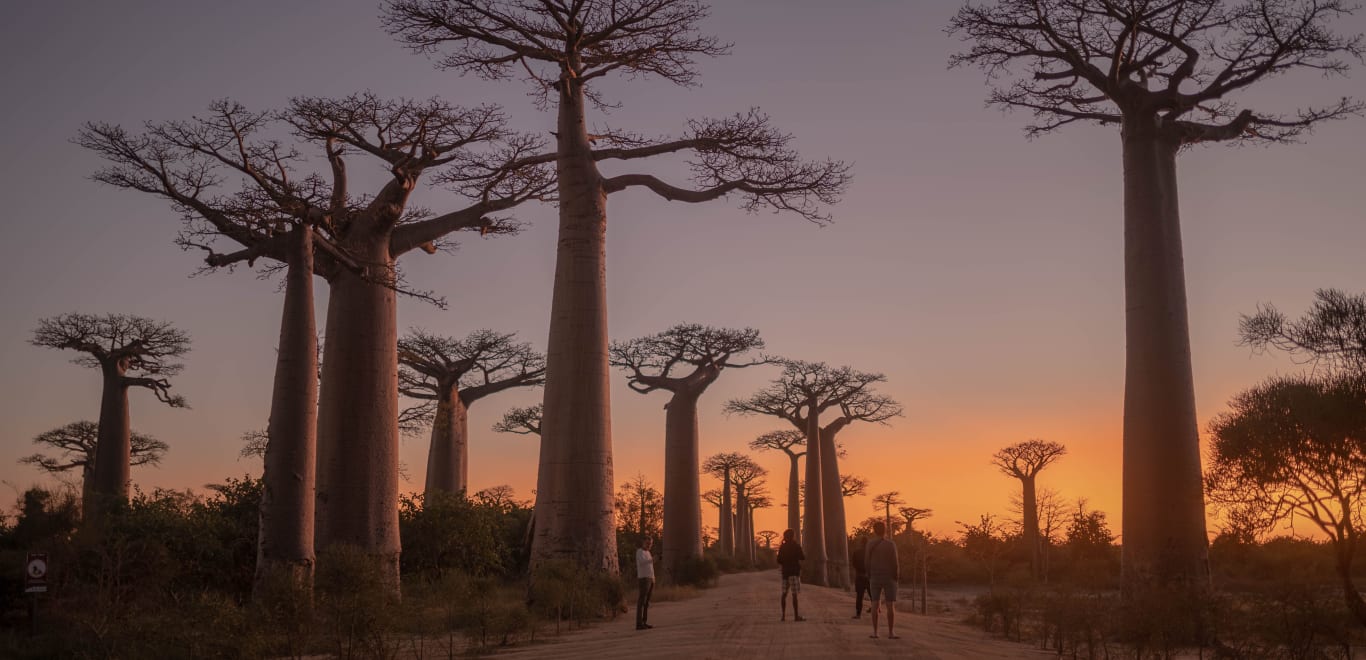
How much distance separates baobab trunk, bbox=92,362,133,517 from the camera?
25.9m

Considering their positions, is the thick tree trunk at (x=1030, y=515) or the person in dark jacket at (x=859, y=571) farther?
the thick tree trunk at (x=1030, y=515)

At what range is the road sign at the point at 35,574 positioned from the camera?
12781 mm

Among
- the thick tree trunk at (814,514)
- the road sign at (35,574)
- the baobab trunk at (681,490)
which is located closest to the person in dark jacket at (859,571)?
the road sign at (35,574)

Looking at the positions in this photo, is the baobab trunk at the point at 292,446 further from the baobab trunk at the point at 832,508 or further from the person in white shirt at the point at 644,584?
the baobab trunk at the point at 832,508

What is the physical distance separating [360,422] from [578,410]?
291cm

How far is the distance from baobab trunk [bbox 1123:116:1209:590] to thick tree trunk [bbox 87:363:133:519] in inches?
883

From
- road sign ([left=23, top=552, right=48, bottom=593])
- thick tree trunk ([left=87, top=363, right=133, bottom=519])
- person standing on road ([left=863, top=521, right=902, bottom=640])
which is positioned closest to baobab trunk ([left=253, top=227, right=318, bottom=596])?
road sign ([left=23, top=552, right=48, bottom=593])

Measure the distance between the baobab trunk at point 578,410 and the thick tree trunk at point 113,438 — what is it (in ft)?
52.1

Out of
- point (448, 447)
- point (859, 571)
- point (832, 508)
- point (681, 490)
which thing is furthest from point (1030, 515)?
point (859, 571)

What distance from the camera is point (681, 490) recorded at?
29266mm

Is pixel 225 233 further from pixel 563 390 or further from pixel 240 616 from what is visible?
pixel 240 616

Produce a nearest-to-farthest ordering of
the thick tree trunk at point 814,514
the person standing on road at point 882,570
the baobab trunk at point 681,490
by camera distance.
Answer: the person standing on road at point 882,570 → the baobab trunk at point 681,490 → the thick tree trunk at point 814,514

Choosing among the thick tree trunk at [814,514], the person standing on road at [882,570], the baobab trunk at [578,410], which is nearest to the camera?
the person standing on road at [882,570]

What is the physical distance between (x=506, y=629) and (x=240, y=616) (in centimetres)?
281
